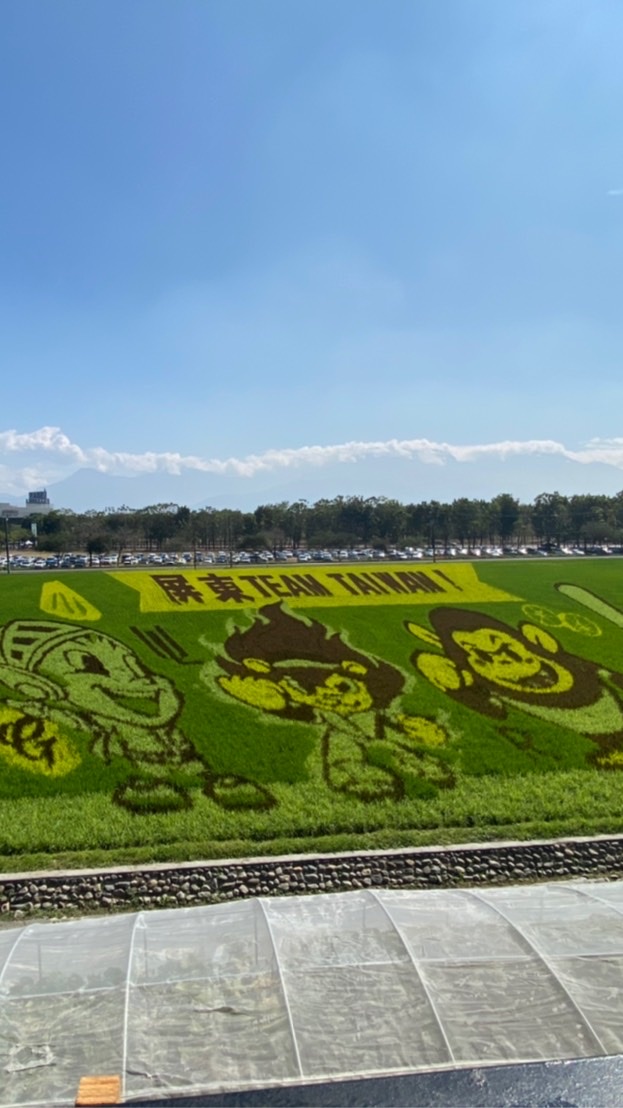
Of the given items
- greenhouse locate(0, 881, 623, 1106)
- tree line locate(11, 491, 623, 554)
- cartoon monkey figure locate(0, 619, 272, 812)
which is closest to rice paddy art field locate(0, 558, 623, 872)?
cartoon monkey figure locate(0, 619, 272, 812)

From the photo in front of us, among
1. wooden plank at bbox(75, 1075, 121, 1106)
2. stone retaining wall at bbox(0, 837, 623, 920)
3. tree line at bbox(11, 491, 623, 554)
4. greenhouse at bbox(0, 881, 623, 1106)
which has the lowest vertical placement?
stone retaining wall at bbox(0, 837, 623, 920)

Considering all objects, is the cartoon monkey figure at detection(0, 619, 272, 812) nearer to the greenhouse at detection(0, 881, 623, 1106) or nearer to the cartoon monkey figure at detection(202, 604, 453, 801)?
the cartoon monkey figure at detection(202, 604, 453, 801)

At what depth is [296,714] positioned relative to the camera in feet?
58.1

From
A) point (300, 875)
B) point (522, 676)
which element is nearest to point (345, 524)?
point (522, 676)

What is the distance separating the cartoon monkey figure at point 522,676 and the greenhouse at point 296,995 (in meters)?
9.31

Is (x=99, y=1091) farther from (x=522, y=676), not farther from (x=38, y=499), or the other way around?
(x=38, y=499)

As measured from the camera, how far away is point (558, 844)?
1259 centimetres

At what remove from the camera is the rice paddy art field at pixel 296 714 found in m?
13.5

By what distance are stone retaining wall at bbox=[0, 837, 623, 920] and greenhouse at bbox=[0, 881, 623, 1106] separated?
91.6 inches

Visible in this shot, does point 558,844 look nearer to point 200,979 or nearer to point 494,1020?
point 494,1020

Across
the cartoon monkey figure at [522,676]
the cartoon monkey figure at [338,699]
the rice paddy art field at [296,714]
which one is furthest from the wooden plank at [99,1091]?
→ the cartoon monkey figure at [522,676]

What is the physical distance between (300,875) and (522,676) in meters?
10.8

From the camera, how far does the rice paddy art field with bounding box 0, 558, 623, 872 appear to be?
1347 centimetres

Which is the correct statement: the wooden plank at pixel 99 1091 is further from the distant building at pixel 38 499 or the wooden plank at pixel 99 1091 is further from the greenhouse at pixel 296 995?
the distant building at pixel 38 499
